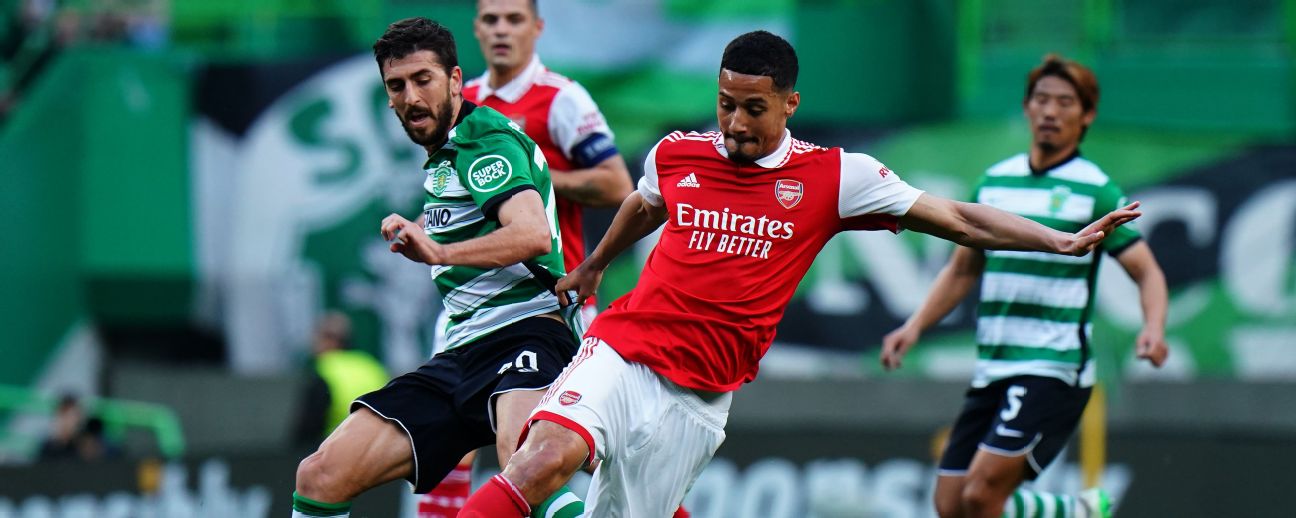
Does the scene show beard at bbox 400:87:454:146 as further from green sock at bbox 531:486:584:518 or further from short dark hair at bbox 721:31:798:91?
green sock at bbox 531:486:584:518

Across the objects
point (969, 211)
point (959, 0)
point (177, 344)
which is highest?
point (959, 0)

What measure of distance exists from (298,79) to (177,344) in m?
2.80

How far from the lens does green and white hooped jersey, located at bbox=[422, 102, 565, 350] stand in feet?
18.2

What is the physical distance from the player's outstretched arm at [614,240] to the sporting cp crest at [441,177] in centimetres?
53

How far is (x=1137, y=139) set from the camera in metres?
13.0

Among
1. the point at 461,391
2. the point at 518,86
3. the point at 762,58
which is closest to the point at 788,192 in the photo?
the point at 762,58

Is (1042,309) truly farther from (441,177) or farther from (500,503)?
(500,503)

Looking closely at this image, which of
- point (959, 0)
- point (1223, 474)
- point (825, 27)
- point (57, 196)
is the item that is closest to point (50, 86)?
point (57, 196)

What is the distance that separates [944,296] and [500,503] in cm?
285

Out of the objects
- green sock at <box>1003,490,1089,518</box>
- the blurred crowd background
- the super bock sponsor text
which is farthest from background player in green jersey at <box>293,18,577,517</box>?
the blurred crowd background

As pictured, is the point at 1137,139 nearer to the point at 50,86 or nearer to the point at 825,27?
the point at 825,27

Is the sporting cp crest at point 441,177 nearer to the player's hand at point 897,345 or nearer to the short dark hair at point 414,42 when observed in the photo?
the short dark hair at point 414,42

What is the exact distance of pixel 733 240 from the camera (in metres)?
5.40

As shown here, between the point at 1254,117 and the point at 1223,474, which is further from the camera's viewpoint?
the point at 1254,117
